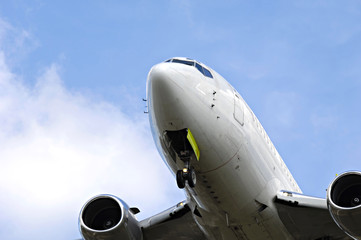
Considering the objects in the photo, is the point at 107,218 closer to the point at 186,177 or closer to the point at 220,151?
the point at 186,177

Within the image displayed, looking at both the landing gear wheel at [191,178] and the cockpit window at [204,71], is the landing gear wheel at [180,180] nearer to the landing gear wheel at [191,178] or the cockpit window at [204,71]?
the landing gear wheel at [191,178]

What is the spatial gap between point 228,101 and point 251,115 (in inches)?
57.3

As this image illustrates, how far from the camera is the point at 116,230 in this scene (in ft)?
54.4

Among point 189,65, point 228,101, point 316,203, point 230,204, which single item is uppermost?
point 189,65

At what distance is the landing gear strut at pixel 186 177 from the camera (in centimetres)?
1453

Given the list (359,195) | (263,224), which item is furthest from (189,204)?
(359,195)

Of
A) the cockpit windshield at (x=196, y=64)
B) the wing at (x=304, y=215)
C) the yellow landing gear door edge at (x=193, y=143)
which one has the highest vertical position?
the cockpit windshield at (x=196, y=64)

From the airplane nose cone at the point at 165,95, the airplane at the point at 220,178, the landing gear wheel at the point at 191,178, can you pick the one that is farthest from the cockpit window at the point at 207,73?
the landing gear wheel at the point at 191,178

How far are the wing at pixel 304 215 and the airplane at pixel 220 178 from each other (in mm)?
26

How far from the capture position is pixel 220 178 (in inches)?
600

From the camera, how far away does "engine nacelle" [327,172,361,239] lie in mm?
14977

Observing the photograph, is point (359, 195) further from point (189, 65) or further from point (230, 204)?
point (189, 65)

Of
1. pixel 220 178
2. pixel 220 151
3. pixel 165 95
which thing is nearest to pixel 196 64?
pixel 165 95

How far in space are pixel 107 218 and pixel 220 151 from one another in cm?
421
